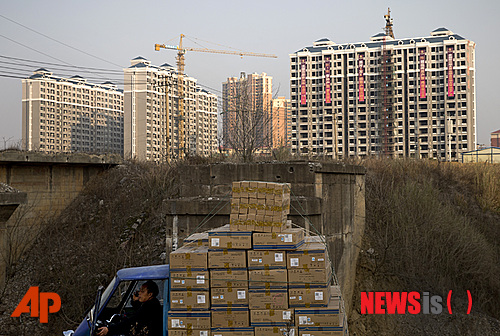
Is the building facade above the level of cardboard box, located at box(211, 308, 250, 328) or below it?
above

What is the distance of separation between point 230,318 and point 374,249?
461 inches

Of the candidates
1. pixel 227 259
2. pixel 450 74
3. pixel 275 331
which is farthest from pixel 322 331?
pixel 450 74

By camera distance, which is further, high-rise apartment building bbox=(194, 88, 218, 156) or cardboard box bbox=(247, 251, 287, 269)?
high-rise apartment building bbox=(194, 88, 218, 156)

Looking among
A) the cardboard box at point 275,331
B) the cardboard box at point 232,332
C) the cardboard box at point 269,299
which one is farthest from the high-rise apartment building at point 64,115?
the cardboard box at point 275,331

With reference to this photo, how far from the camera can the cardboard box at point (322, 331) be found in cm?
621

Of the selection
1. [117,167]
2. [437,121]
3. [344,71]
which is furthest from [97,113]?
[117,167]

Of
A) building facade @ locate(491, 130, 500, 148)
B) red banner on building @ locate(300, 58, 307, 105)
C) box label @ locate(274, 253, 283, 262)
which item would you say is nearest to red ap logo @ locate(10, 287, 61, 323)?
box label @ locate(274, 253, 283, 262)

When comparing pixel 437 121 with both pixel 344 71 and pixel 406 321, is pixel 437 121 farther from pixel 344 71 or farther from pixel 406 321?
pixel 406 321

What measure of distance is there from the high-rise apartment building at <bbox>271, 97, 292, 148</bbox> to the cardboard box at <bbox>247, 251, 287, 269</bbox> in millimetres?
14435

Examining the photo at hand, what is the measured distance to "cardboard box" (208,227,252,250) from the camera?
652cm

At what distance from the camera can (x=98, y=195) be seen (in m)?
24.0

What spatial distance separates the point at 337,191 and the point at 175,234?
4.61 metres

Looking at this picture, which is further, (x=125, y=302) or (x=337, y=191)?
(x=337, y=191)

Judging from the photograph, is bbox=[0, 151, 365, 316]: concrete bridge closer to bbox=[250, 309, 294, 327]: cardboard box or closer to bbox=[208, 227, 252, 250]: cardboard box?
bbox=[208, 227, 252, 250]: cardboard box
